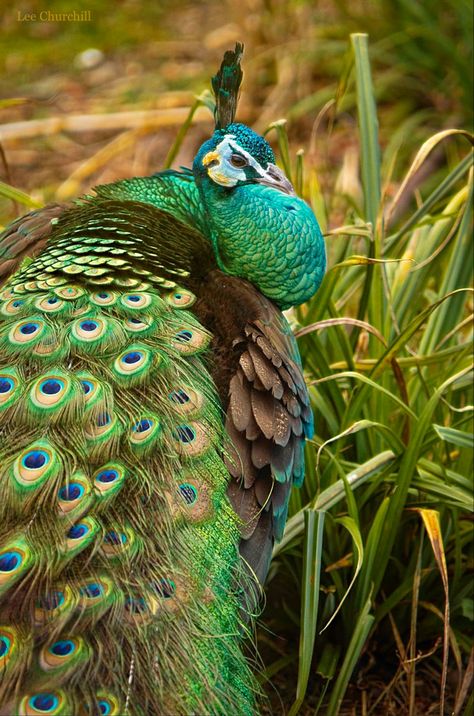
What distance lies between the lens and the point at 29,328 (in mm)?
2555

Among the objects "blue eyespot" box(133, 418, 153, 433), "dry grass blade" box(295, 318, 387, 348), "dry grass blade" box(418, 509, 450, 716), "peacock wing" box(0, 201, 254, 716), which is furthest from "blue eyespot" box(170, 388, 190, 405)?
A: "dry grass blade" box(418, 509, 450, 716)

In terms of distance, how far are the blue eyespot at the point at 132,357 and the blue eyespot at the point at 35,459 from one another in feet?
1.13

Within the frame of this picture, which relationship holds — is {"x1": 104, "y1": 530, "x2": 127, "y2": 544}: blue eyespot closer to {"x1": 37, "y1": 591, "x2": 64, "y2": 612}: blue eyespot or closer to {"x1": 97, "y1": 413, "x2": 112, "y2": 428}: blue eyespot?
{"x1": 37, "y1": 591, "x2": 64, "y2": 612}: blue eyespot

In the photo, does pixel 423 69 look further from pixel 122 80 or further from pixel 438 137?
pixel 438 137

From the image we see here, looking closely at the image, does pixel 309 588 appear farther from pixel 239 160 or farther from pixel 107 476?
pixel 239 160

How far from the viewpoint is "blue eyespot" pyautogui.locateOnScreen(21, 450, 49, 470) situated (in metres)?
2.28

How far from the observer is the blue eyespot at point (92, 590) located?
2.15 m

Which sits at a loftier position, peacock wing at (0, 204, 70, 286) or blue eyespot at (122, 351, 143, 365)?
peacock wing at (0, 204, 70, 286)

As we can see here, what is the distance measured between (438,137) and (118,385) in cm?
144

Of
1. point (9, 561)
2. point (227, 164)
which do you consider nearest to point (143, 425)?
point (9, 561)

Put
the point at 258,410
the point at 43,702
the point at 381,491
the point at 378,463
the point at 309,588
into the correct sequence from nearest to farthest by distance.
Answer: the point at 43,702 → the point at 258,410 → the point at 309,588 → the point at 378,463 → the point at 381,491

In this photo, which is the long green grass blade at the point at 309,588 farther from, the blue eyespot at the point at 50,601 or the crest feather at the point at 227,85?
the crest feather at the point at 227,85

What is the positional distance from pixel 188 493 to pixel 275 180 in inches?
41.7

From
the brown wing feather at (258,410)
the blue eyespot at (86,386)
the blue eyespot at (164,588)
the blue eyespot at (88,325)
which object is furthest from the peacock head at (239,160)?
the blue eyespot at (164,588)
